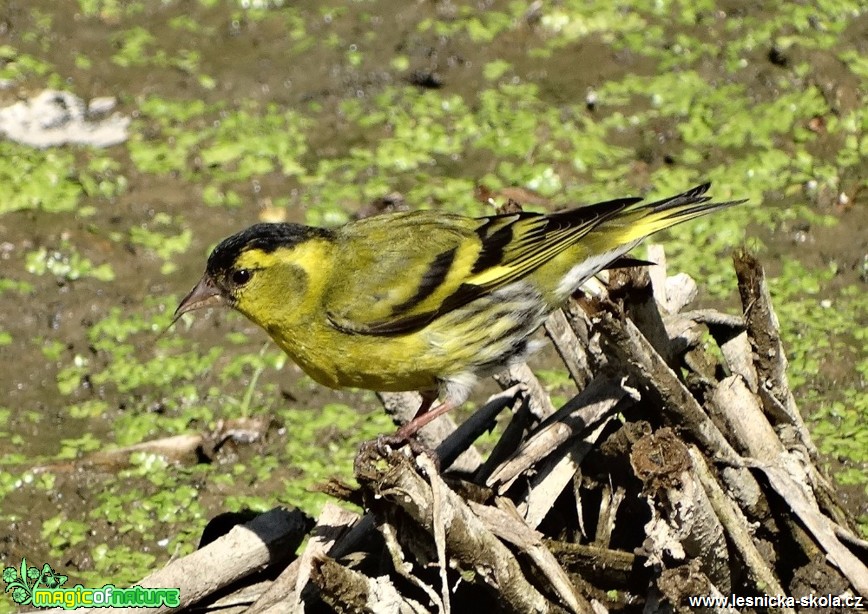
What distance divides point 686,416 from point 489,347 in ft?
3.68

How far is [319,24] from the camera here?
9.45 m

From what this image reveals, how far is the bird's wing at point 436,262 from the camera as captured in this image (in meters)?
4.95

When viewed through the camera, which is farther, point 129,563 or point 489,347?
point 129,563

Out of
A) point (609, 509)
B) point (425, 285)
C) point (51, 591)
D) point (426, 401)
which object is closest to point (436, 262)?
point (425, 285)

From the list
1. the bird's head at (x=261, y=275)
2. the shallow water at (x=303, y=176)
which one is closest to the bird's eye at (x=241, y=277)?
the bird's head at (x=261, y=275)

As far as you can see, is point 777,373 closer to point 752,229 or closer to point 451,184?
point 752,229

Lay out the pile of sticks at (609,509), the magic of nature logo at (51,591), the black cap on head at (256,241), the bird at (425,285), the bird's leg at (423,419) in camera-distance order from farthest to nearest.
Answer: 1. the black cap on head at (256,241)
2. the bird at (425,285)
3. the bird's leg at (423,419)
4. the magic of nature logo at (51,591)
5. the pile of sticks at (609,509)

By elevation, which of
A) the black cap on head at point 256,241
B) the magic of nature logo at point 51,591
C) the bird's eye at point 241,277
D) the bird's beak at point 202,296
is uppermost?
the black cap on head at point 256,241

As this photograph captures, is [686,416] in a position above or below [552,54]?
above

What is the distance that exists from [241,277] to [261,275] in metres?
0.08

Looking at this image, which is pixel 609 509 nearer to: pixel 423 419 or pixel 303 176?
pixel 423 419

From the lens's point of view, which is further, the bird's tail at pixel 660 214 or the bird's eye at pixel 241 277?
the bird's eye at pixel 241 277

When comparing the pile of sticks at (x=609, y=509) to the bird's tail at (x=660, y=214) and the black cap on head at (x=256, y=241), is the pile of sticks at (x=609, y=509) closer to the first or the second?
the bird's tail at (x=660, y=214)

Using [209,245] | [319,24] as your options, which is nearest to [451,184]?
[209,245]
